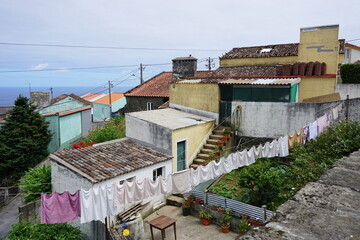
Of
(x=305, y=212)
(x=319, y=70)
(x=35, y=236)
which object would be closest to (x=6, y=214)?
(x=35, y=236)

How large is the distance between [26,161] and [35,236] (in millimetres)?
14219

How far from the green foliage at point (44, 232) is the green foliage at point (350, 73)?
2352 centimetres

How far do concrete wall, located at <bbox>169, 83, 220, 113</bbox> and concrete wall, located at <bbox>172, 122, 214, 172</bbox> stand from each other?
162cm

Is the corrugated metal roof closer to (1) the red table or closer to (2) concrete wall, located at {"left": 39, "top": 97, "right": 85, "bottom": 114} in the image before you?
(1) the red table

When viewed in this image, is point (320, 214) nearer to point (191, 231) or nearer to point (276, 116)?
point (191, 231)

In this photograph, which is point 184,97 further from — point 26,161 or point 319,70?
point 26,161

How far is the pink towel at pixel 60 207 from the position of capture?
10.8 metres

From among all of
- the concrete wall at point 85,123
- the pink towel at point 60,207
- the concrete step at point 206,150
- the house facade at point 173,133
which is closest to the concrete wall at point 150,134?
the house facade at point 173,133

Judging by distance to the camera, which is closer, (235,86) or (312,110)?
(312,110)

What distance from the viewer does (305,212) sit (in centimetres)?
215

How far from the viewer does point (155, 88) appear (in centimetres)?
2938

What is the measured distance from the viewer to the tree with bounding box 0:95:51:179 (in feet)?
74.1

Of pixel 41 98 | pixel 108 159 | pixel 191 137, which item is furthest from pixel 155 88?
pixel 41 98

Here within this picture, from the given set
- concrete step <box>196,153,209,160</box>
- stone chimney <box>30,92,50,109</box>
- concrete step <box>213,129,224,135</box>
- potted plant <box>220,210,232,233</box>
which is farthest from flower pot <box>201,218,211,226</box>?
stone chimney <box>30,92,50,109</box>
